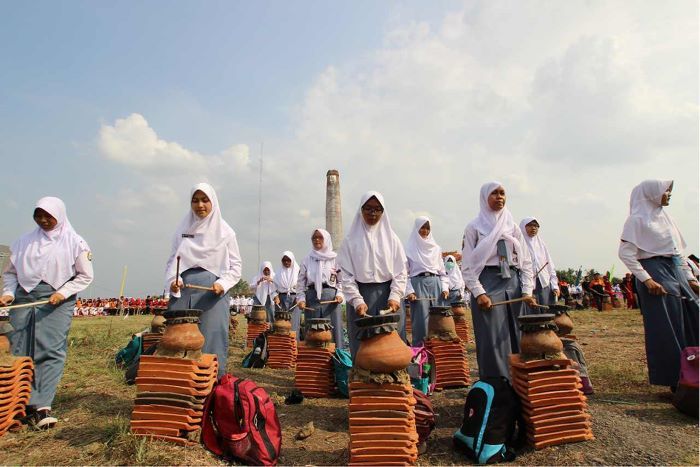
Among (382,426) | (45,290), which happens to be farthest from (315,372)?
(45,290)

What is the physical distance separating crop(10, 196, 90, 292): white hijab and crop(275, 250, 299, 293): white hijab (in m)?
6.09

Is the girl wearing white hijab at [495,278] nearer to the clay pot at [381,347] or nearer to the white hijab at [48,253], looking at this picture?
the clay pot at [381,347]

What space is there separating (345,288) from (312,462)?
4.99ft

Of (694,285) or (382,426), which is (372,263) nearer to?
(382,426)

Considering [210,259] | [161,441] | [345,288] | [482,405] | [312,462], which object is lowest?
[312,462]

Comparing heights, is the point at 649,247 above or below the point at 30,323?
above

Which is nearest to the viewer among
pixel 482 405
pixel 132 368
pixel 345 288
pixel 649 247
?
pixel 482 405

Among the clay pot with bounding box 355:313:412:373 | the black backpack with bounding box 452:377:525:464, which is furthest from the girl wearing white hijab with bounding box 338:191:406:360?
the black backpack with bounding box 452:377:525:464

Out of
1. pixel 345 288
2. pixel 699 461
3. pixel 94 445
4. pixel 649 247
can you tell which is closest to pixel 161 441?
pixel 94 445

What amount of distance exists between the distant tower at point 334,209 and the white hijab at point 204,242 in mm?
19487

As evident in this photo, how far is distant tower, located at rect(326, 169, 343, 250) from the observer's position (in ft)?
79.7

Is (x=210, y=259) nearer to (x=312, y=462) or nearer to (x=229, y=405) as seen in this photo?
(x=229, y=405)

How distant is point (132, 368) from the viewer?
5508 millimetres

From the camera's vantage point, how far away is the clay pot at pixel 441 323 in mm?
5539
